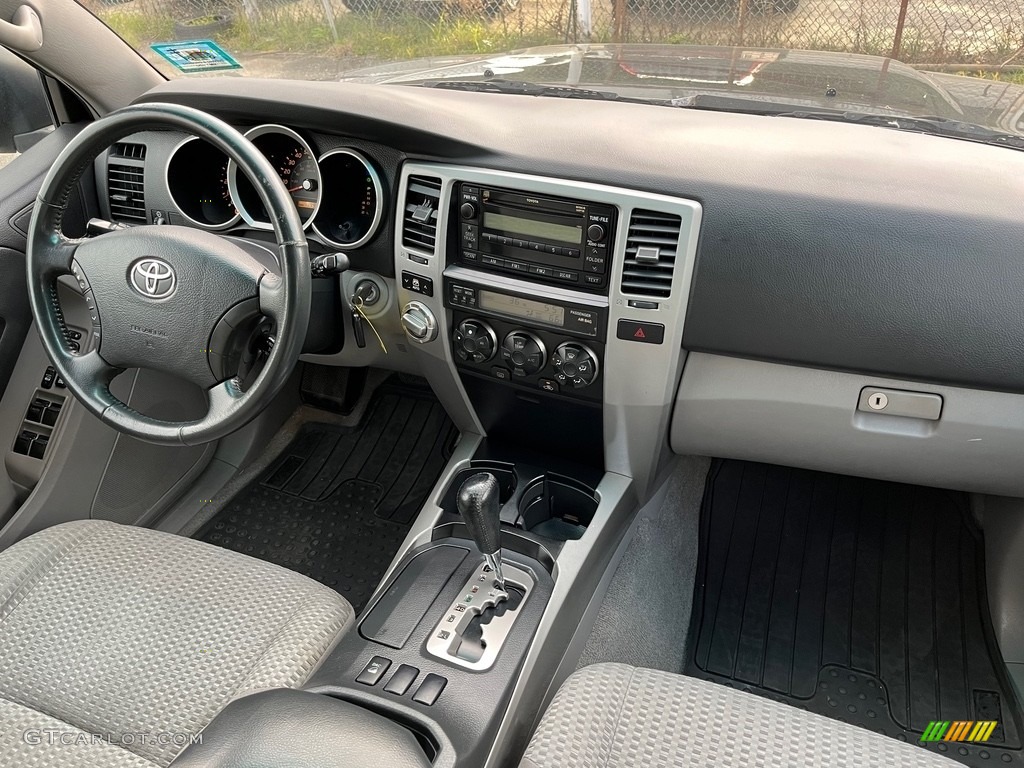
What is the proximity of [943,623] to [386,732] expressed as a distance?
148cm

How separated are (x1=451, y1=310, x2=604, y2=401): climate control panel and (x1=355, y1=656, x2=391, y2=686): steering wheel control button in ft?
2.13

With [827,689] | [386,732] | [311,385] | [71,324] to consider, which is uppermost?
[71,324]

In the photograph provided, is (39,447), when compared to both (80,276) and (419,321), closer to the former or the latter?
(80,276)

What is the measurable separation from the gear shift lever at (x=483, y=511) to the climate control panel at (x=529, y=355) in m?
0.30

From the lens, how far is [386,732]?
1.12m

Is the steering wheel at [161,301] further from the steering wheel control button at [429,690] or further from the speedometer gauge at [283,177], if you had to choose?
the steering wheel control button at [429,690]

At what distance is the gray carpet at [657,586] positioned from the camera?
1.88 meters

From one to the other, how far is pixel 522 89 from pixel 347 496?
128 cm

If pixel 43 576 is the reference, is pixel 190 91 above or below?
above

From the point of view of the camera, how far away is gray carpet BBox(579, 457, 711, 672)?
1878 mm

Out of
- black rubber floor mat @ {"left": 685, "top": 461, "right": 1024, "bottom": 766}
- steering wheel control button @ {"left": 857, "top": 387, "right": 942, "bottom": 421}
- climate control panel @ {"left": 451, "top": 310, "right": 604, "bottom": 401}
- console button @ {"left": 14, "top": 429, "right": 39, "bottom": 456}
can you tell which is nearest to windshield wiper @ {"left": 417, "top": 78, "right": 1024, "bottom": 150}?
steering wheel control button @ {"left": 857, "top": 387, "right": 942, "bottom": 421}

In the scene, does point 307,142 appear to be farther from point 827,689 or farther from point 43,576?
point 827,689

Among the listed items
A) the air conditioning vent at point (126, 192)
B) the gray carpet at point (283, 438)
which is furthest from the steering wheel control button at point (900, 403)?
the air conditioning vent at point (126, 192)

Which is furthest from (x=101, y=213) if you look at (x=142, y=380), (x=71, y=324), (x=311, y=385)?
(x=311, y=385)
